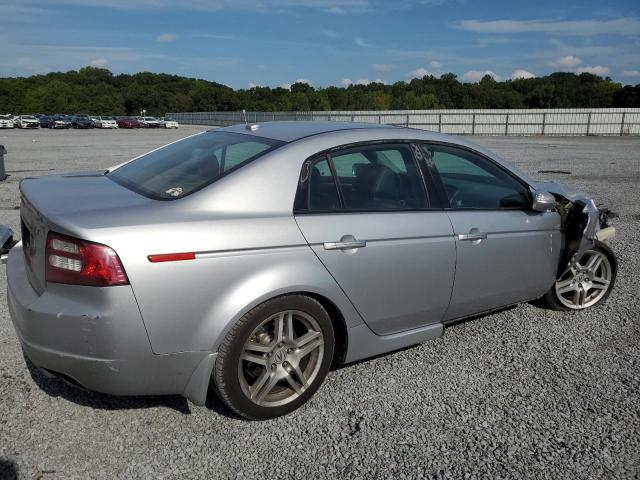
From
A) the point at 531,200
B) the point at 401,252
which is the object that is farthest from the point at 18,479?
the point at 531,200

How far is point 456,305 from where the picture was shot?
362 cm

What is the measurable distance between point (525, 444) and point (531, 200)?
1.84 meters

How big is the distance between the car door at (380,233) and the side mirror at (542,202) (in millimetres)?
871

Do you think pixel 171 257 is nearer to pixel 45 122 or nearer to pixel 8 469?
pixel 8 469

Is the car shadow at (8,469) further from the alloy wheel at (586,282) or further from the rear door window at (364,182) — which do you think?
the alloy wheel at (586,282)

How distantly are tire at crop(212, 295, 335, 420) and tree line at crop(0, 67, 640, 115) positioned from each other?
Answer: 104868 millimetres

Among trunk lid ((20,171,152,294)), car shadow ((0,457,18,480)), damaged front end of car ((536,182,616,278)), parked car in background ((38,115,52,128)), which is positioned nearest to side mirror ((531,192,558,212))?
damaged front end of car ((536,182,616,278))

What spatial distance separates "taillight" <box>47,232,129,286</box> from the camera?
2.45 meters

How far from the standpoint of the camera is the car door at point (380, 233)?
3.02 metres

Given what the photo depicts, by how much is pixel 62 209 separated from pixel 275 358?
133 cm

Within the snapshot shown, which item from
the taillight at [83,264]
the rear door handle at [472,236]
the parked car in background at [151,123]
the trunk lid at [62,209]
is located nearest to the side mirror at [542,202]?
the rear door handle at [472,236]

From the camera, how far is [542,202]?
12.9ft

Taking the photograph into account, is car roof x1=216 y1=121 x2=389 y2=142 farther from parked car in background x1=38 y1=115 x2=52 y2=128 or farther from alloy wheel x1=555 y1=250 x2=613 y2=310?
parked car in background x1=38 y1=115 x2=52 y2=128

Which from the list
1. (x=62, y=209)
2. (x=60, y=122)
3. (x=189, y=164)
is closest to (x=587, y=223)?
(x=189, y=164)
